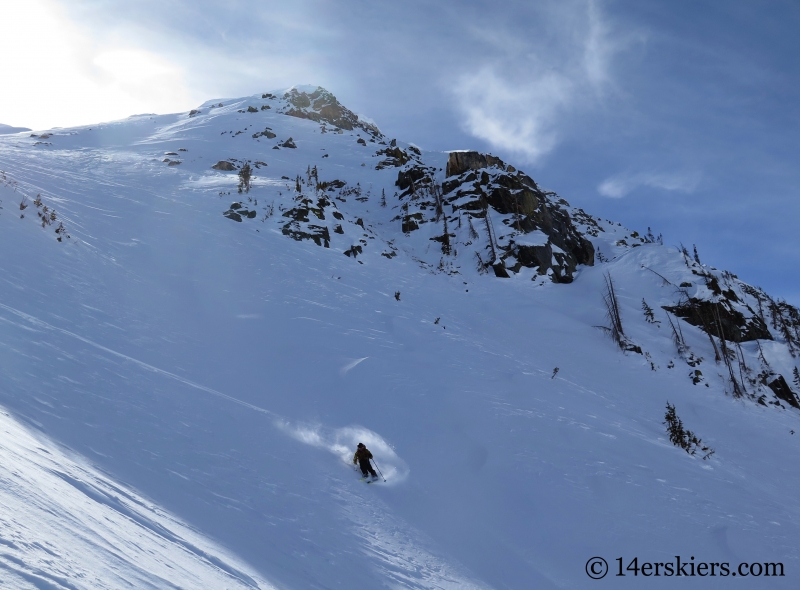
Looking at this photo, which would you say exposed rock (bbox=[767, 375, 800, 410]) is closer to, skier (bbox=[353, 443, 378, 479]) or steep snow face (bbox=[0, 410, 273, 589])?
skier (bbox=[353, 443, 378, 479])

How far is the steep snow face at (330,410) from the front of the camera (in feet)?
15.3

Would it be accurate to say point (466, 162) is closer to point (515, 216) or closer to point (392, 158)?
point (515, 216)

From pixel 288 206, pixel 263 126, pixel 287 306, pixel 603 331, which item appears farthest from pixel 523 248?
pixel 263 126

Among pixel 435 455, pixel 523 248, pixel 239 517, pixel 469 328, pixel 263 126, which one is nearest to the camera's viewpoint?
pixel 239 517

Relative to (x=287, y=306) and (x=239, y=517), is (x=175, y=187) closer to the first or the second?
(x=287, y=306)

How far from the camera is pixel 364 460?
7.48 metres

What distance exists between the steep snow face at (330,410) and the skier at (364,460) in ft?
1.03

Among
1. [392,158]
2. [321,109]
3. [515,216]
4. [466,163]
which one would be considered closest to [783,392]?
[515,216]

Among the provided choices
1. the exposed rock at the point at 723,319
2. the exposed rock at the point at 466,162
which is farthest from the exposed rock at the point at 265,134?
the exposed rock at the point at 723,319

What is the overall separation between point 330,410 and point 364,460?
5.73 ft

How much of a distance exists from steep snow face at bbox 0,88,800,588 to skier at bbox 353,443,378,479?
313mm

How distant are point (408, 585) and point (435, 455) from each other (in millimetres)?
3319

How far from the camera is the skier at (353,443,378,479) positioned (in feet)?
24.4

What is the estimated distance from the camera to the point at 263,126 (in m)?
45.6
